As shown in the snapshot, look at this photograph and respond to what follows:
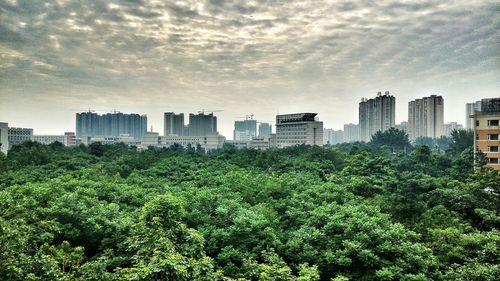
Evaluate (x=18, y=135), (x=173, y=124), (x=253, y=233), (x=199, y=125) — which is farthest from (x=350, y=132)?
(x=253, y=233)

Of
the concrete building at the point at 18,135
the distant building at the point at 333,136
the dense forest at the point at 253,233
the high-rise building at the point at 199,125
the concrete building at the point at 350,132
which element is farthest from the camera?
the distant building at the point at 333,136

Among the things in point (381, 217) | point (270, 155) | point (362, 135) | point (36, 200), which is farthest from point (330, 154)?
point (362, 135)

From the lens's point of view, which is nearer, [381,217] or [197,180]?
[381,217]

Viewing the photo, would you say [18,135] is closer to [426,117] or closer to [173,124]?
[173,124]

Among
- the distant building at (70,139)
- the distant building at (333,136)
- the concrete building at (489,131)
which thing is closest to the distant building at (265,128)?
the distant building at (333,136)

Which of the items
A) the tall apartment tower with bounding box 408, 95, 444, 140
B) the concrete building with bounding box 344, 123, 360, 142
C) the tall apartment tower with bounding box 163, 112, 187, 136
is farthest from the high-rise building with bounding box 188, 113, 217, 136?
the tall apartment tower with bounding box 408, 95, 444, 140

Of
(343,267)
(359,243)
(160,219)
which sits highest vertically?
(160,219)

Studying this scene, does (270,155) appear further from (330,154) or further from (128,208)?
(128,208)

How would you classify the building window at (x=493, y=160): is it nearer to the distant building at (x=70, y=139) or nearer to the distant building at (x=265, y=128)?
the distant building at (x=70, y=139)
